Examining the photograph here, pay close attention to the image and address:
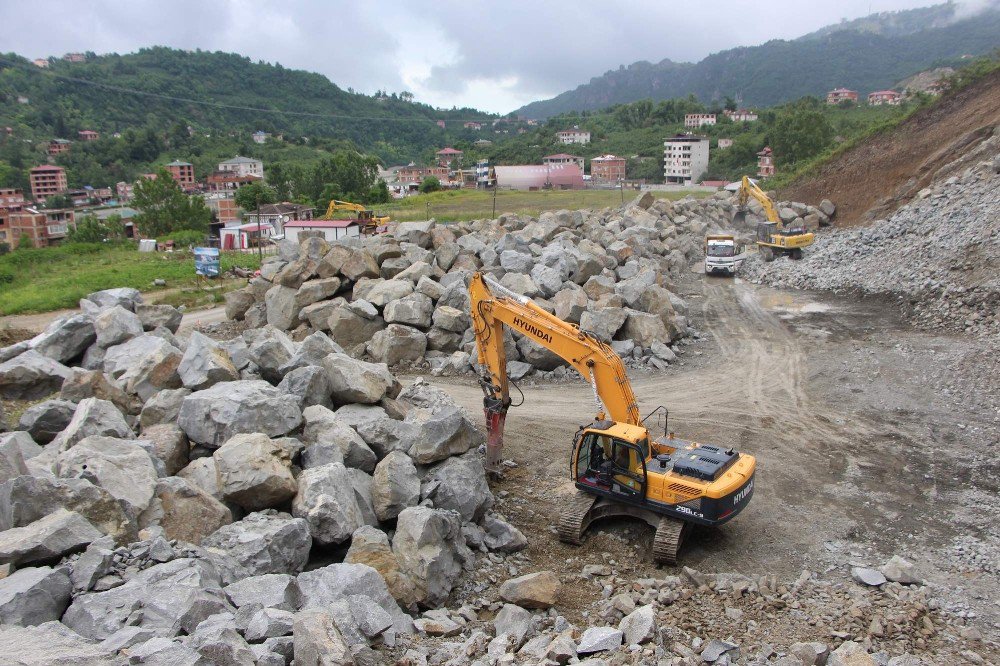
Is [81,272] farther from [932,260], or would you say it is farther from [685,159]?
[685,159]

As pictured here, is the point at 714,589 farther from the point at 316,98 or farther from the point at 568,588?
the point at 316,98

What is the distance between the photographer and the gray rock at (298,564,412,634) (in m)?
6.93

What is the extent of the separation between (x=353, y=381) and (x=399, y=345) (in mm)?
6371

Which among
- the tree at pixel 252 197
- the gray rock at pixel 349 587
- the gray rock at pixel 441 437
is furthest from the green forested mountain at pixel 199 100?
the gray rock at pixel 349 587

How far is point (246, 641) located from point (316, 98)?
179308 millimetres

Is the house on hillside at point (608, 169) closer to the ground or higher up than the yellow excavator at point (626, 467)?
higher up

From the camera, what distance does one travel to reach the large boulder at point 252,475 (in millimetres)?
8562

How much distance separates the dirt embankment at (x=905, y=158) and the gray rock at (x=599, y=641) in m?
28.7

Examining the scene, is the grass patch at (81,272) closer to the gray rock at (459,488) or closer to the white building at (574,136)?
the gray rock at (459,488)

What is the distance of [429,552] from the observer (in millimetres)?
8211

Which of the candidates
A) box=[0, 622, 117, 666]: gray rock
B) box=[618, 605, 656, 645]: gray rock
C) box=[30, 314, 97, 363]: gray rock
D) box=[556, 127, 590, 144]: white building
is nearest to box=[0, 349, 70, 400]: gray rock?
box=[30, 314, 97, 363]: gray rock

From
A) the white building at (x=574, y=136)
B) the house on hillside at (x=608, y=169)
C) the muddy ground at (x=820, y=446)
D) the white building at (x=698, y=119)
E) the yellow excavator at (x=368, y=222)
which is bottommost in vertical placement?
the muddy ground at (x=820, y=446)

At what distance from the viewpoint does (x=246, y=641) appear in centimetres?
577

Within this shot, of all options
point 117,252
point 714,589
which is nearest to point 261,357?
point 714,589
